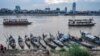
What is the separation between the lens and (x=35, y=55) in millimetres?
23719

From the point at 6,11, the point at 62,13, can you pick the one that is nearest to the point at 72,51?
the point at 6,11

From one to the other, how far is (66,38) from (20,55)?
774 inches

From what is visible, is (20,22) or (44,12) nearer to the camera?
(20,22)

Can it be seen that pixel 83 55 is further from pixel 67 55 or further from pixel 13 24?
pixel 13 24

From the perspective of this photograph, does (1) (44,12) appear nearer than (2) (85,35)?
No

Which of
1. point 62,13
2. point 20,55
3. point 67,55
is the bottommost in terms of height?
point 62,13

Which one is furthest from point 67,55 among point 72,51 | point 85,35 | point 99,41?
point 85,35

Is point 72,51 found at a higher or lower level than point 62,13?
higher

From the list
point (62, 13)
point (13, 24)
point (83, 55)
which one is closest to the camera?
point (83, 55)

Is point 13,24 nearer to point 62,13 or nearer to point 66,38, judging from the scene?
point 66,38

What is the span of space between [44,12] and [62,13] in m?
13.8

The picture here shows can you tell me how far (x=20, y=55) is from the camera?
78.8 ft

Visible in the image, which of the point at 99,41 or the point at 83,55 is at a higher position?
the point at 83,55

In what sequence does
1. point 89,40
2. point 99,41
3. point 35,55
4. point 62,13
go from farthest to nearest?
point 62,13
point 89,40
point 99,41
point 35,55
